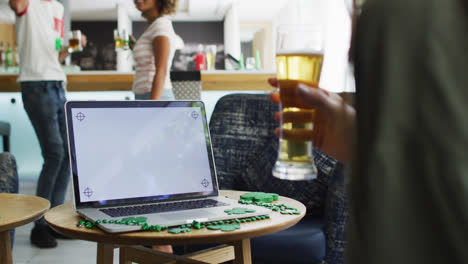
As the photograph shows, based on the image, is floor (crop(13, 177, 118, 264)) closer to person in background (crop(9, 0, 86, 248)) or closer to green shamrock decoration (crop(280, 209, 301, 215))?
person in background (crop(9, 0, 86, 248))

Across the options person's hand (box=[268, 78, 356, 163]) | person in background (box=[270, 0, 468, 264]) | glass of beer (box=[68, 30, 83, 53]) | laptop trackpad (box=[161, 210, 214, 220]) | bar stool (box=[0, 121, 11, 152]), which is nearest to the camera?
person in background (box=[270, 0, 468, 264])

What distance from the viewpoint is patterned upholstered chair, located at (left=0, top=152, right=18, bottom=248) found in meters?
1.61

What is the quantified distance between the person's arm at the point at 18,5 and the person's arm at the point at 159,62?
797 mm

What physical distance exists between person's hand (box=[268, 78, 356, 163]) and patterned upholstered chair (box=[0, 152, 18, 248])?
126 cm

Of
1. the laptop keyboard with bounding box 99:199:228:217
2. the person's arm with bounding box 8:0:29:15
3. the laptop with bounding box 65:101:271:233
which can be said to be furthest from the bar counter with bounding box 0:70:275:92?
the laptop keyboard with bounding box 99:199:228:217

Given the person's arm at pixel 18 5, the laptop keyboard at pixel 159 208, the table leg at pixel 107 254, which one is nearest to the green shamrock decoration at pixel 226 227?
the laptop keyboard at pixel 159 208

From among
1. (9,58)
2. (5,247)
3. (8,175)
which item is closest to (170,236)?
(5,247)

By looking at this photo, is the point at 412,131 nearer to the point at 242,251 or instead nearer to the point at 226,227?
the point at 226,227

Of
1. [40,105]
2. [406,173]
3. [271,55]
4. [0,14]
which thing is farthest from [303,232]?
[271,55]

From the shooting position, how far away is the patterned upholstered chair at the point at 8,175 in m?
1.61

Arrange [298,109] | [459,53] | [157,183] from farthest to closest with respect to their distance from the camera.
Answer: [157,183]
[298,109]
[459,53]

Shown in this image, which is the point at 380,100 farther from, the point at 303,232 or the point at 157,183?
the point at 303,232

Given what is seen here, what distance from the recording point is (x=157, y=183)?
47.0 inches

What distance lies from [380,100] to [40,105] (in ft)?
8.46
